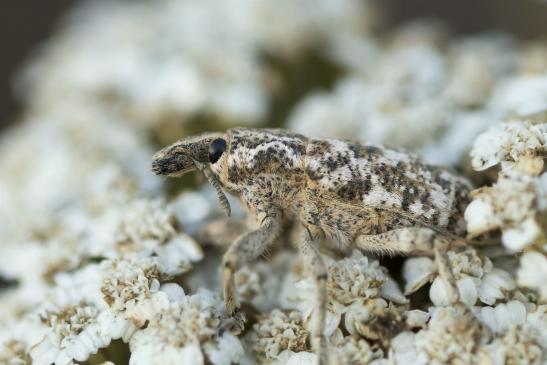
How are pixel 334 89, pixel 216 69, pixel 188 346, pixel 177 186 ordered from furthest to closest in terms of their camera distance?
1. pixel 334 89
2. pixel 216 69
3. pixel 177 186
4. pixel 188 346

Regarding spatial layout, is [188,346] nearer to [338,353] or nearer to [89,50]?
[338,353]

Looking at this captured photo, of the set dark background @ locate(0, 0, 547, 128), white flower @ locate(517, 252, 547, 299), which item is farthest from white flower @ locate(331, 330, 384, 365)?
dark background @ locate(0, 0, 547, 128)

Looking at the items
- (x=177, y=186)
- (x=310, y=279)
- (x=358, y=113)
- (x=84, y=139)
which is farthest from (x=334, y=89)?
(x=310, y=279)

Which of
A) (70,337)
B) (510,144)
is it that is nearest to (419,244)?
(510,144)

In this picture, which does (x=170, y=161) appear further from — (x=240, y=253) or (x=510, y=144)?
(x=510, y=144)

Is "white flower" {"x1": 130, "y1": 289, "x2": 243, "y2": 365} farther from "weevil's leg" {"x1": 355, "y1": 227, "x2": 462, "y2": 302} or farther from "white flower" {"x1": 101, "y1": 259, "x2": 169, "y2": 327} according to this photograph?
"weevil's leg" {"x1": 355, "y1": 227, "x2": 462, "y2": 302}

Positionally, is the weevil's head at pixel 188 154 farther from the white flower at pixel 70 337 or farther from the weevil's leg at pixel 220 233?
the white flower at pixel 70 337

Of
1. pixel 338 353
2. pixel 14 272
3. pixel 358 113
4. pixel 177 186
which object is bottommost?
pixel 14 272

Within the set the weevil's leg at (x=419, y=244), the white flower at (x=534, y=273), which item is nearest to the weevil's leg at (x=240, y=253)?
the weevil's leg at (x=419, y=244)
